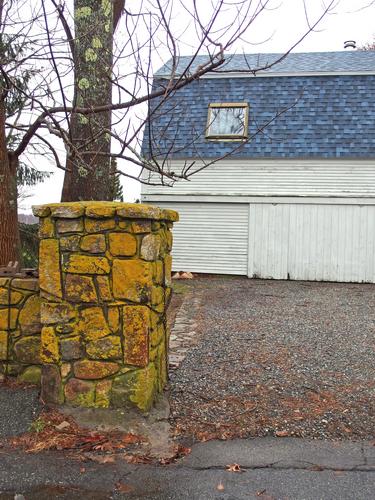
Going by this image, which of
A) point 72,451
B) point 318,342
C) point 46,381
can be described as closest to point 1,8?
point 46,381

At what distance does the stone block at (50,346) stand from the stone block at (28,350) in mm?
483

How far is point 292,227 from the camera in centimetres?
1388

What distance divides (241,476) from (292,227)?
11201 millimetres

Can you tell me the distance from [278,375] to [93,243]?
236cm

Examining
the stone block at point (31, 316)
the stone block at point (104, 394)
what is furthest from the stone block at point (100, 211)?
the stone block at point (104, 394)

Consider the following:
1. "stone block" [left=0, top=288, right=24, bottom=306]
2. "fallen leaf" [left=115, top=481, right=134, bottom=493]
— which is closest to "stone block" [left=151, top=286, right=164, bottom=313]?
"stone block" [left=0, top=288, right=24, bottom=306]

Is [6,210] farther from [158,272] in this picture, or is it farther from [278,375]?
[278,375]

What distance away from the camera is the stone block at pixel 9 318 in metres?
4.41

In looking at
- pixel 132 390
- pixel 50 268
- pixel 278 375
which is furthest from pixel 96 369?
pixel 278 375

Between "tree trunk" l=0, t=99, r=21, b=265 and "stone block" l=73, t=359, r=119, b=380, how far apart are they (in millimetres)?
2433

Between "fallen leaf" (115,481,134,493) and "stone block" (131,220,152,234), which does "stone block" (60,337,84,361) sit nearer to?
"stone block" (131,220,152,234)

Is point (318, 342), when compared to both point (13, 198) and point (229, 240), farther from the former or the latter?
point (229, 240)

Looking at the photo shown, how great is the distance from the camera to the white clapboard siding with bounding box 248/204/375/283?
1352cm

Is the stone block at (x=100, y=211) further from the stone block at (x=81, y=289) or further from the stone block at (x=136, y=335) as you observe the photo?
the stone block at (x=136, y=335)
